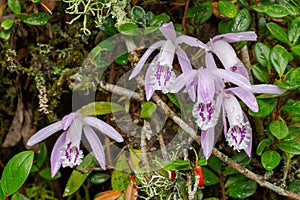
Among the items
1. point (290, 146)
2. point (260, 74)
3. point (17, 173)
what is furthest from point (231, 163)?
point (17, 173)

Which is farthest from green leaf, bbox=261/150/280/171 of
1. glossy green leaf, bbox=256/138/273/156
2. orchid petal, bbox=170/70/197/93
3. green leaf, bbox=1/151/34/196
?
green leaf, bbox=1/151/34/196

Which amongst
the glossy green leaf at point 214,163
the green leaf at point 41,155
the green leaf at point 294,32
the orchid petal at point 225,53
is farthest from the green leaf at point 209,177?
the green leaf at point 41,155

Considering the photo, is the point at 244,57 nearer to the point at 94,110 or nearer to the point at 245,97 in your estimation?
the point at 245,97

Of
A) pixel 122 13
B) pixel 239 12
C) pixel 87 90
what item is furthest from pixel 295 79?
pixel 87 90

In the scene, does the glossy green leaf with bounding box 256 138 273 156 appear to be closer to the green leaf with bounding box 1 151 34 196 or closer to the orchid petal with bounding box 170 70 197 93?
the orchid petal with bounding box 170 70 197 93

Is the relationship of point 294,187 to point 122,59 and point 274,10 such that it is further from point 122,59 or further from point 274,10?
point 122,59

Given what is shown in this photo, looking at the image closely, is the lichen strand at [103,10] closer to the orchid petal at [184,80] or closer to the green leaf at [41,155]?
the orchid petal at [184,80]

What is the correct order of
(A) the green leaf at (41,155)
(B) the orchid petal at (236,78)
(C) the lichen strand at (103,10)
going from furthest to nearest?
(A) the green leaf at (41,155) < (C) the lichen strand at (103,10) < (B) the orchid petal at (236,78)
